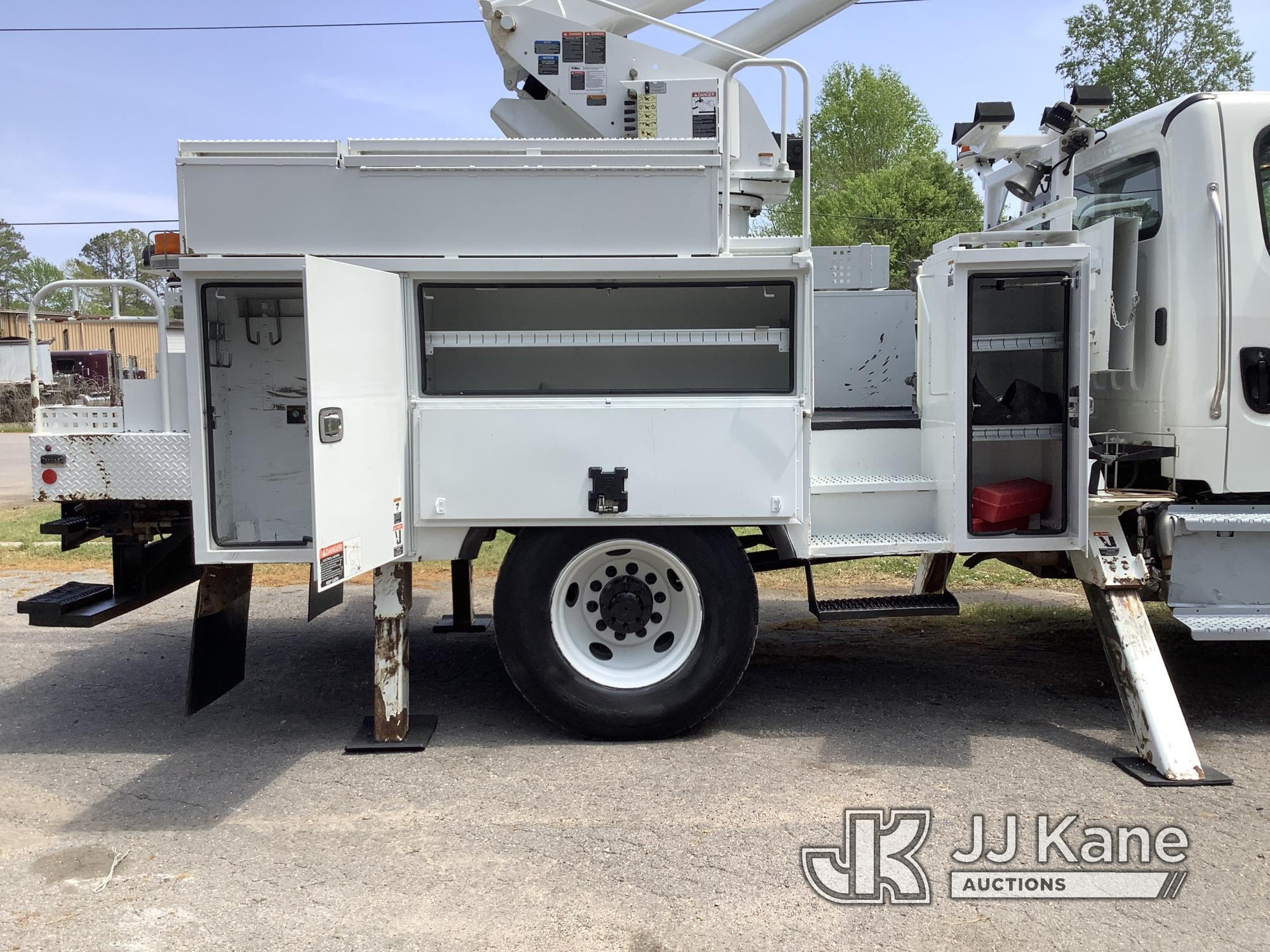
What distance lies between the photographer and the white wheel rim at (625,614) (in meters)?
4.57

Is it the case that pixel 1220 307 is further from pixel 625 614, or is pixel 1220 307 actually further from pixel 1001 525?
pixel 625 614

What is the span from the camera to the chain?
4.80m

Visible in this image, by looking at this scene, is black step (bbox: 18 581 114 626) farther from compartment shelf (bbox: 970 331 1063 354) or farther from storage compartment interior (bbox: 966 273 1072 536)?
compartment shelf (bbox: 970 331 1063 354)

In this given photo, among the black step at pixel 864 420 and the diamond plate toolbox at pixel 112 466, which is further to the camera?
the black step at pixel 864 420

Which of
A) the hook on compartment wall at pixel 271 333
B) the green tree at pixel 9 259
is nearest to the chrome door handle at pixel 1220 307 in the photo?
the hook on compartment wall at pixel 271 333

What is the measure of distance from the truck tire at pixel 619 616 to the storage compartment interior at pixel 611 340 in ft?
2.33

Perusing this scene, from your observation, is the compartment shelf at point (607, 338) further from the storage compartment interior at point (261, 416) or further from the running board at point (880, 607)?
the running board at point (880, 607)

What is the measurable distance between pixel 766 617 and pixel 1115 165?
373cm

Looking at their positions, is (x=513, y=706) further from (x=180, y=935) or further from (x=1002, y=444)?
(x=1002, y=444)

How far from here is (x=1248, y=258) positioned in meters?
4.50

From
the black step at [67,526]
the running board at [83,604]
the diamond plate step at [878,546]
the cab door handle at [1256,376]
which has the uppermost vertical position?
the cab door handle at [1256,376]

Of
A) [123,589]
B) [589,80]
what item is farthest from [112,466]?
[589,80]

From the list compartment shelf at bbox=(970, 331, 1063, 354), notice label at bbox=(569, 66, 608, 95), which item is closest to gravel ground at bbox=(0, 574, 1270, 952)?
compartment shelf at bbox=(970, 331, 1063, 354)

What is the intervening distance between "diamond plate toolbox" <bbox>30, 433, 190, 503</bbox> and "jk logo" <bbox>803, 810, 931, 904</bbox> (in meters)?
3.06
